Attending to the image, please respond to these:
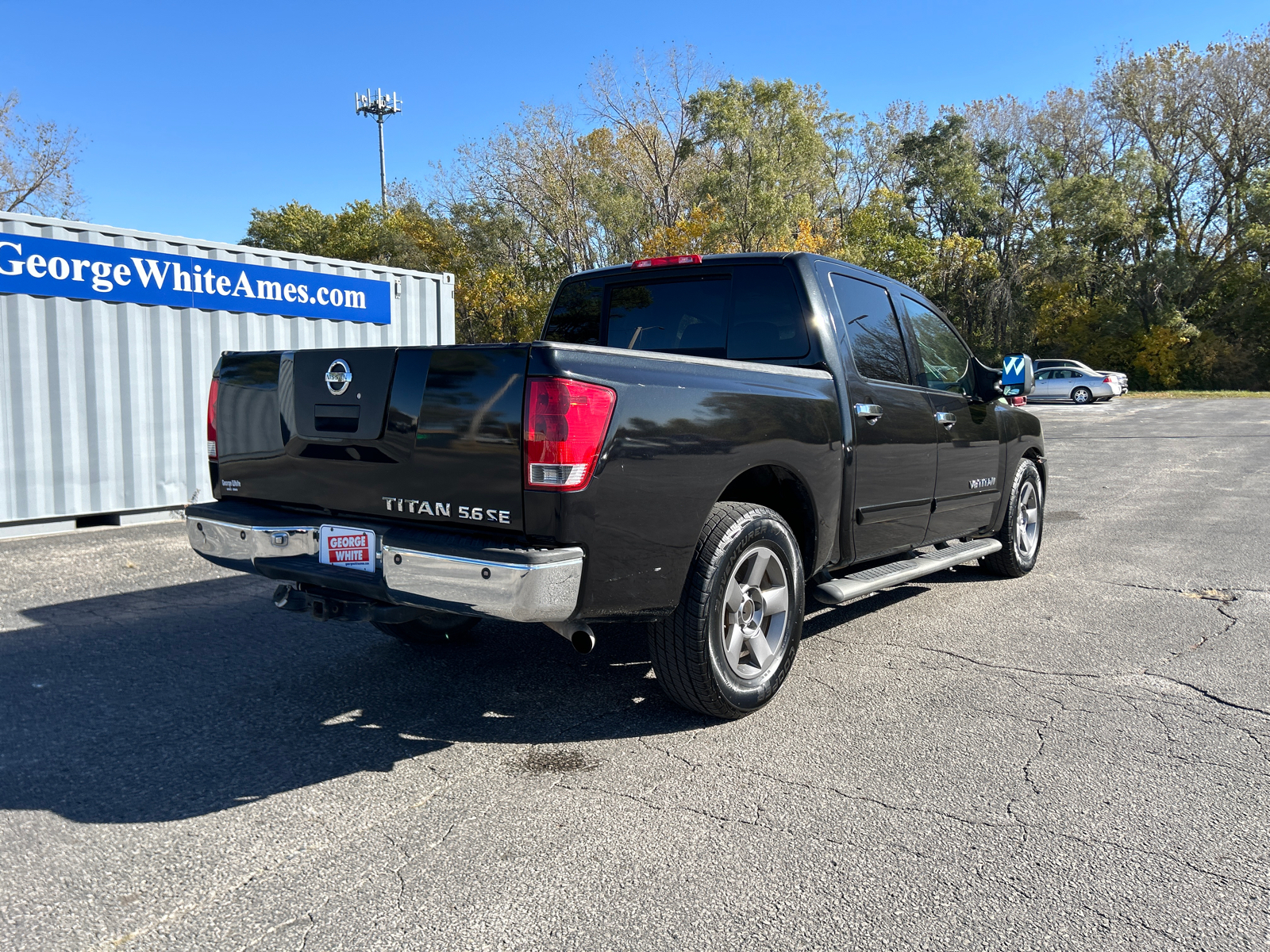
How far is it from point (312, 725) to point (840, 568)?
Answer: 2.66 metres

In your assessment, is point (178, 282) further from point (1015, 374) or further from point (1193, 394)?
point (1193, 394)

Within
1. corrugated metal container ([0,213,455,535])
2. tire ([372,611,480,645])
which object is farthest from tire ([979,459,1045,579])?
corrugated metal container ([0,213,455,535])

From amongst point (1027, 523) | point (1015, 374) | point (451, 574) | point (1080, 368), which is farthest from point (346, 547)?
point (1080, 368)

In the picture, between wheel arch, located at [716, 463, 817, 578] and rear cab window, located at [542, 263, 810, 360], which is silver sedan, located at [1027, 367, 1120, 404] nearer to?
rear cab window, located at [542, 263, 810, 360]

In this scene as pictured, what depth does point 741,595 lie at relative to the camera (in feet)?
13.0

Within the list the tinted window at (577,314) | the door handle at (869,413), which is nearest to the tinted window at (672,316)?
the tinted window at (577,314)

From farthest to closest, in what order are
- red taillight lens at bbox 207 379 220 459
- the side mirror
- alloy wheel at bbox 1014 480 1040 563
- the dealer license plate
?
alloy wheel at bbox 1014 480 1040 563 → the side mirror → red taillight lens at bbox 207 379 220 459 → the dealer license plate

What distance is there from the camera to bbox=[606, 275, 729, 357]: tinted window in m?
4.93

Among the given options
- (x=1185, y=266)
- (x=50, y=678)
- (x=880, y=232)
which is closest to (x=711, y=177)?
(x=880, y=232)

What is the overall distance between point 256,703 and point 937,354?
4.24 meters

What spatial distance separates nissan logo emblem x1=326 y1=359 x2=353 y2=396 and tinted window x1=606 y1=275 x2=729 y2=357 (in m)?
1.75

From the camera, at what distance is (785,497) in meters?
4.39

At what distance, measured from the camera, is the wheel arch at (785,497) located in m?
4.16

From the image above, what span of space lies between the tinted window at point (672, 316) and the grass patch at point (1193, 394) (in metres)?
38.4
